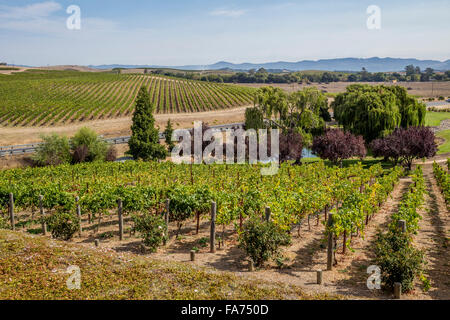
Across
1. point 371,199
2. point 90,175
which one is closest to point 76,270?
point 371,199

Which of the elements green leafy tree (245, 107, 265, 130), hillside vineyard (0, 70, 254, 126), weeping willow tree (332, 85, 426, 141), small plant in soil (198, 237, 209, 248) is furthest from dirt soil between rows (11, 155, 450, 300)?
hillside vineyard (0, 70, 254, 126)

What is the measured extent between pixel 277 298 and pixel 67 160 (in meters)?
33.7

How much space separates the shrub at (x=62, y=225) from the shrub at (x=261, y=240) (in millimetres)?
7052

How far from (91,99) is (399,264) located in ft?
263

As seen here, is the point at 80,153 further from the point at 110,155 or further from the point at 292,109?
the point at 292,109

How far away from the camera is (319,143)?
31.5 metres

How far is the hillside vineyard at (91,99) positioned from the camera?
198 feet

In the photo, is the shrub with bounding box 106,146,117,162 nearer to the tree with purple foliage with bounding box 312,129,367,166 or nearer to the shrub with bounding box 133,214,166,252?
the tree with purple foliage with bounding box 312,129,367,166

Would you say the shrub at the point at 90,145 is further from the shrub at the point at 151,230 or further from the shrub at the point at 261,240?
the shrub at the point at 261,240

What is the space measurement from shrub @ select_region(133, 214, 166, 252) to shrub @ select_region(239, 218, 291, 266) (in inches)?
129

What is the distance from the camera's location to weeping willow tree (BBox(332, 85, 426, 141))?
113ft

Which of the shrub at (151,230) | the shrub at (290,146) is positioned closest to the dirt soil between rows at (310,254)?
the shrub at (151,230)

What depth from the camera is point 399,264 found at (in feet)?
28.3

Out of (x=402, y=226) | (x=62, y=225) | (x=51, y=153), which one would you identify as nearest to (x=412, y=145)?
(x=402, y=226)
